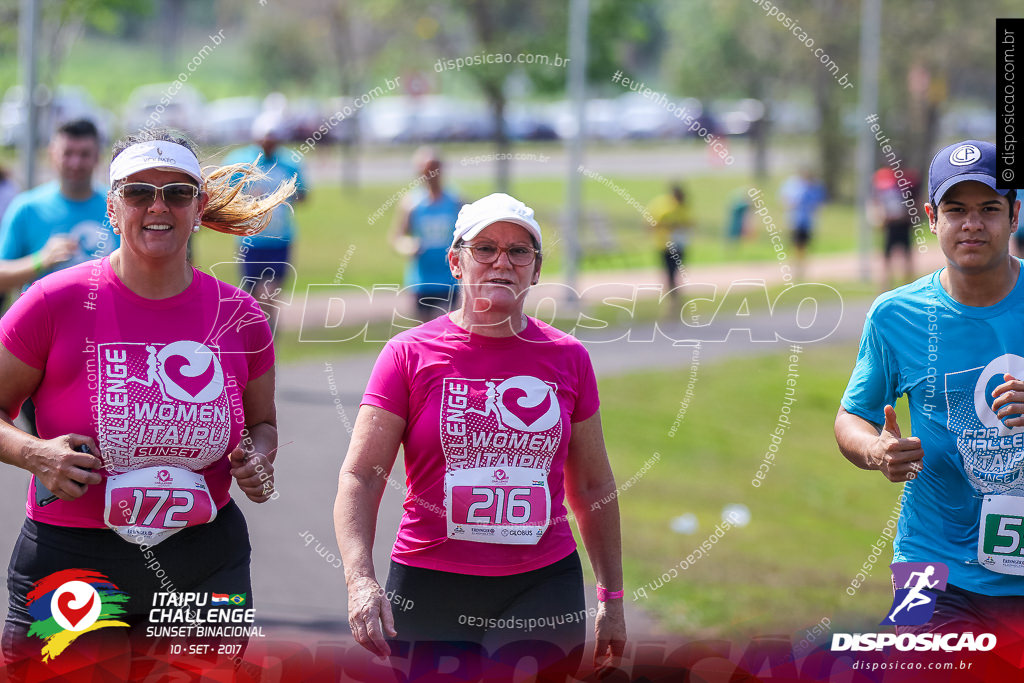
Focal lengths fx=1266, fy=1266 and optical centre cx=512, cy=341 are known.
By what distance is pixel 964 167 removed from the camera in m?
3.64

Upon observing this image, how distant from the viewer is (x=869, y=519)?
1015 centimetres

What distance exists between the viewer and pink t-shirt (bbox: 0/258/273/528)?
138 inches

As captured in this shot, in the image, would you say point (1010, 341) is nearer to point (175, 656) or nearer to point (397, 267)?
point (175, 656)

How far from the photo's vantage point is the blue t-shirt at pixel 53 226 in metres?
6.06

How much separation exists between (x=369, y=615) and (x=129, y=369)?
3.23ft

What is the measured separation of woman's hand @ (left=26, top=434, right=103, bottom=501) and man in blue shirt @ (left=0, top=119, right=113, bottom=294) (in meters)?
2.73

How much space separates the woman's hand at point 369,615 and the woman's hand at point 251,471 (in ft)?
1.39

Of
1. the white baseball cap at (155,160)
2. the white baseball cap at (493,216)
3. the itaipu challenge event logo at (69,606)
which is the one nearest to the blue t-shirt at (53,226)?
the white baseball cap at (155,160)

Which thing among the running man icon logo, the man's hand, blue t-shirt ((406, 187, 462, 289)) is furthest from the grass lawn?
blue t-shirt ((406, 187, 462, 289))

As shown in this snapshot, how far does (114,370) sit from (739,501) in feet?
23.9

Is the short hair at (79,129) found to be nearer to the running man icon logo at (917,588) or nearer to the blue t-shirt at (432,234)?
the running man icon logo at (917,588)

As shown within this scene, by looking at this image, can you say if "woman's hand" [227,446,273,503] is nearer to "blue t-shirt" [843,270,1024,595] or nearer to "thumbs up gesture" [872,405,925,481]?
"thumbs up gesture" [872,405,925,481]

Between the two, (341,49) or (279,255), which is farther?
(341,49)

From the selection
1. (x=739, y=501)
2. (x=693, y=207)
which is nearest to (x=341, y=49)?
(x=693, y=207)
